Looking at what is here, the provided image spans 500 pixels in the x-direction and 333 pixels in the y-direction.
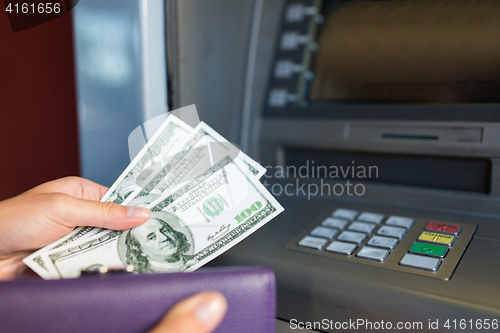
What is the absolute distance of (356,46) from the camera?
3.94 feet

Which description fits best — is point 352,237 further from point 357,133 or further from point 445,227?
point 357,133

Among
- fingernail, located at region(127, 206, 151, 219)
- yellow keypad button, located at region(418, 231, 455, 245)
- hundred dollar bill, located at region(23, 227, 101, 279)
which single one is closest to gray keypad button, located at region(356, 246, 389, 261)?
yellow keypad button, located at region(418, 231, 455, 245)

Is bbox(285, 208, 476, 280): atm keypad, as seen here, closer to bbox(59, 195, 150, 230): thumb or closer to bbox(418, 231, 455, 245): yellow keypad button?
bbox(418, 231, 455, 245): yellow keypad button

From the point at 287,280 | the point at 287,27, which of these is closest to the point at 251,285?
the point at 287,280

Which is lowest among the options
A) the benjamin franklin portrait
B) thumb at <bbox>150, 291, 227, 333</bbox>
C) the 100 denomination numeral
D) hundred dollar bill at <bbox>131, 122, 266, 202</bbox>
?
the benjamin franklin portrait

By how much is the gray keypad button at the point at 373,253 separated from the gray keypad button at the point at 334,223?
0.40 ft

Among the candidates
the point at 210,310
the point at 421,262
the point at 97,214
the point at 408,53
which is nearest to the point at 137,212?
the point at 97,214

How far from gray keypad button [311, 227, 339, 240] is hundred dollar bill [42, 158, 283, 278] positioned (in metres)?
0.11

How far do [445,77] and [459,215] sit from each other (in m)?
0.40

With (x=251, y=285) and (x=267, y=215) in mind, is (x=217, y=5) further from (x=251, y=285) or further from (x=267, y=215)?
(x=251, y=285)

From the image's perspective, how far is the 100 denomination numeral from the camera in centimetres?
84

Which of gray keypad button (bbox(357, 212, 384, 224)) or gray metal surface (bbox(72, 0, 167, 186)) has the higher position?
gray metal surface (bbox(72, 0, 167, 186))

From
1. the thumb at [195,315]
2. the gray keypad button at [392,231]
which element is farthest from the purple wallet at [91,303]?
the gray keypad button at [392,231]

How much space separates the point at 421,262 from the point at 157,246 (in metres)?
0.55
